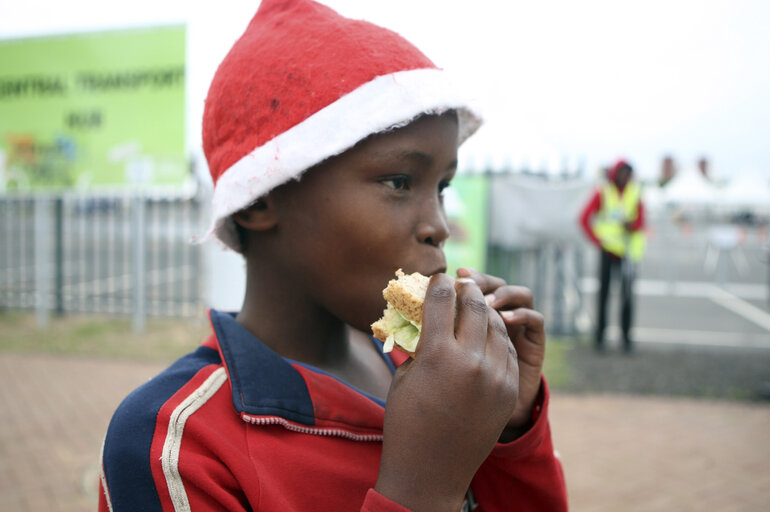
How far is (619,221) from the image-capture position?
7.48 m

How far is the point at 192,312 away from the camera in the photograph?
9.51 meters

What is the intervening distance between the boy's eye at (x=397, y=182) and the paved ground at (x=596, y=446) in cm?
336

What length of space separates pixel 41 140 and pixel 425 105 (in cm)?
853

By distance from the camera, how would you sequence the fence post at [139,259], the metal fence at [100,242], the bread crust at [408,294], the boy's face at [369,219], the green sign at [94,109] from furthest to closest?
the metal fence at [100,242]
the fence post at [139,259]
the green sign at [94,109]
the boy's face at [369,219]
the bread crust at [408,294]

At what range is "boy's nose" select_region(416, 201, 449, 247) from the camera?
4.26ft

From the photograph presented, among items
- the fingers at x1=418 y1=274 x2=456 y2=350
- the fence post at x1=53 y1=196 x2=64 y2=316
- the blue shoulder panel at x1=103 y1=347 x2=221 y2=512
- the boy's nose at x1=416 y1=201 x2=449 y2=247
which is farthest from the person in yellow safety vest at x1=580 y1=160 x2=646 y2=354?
the fence post at x1=53 y1=196 x2=64 y2=316

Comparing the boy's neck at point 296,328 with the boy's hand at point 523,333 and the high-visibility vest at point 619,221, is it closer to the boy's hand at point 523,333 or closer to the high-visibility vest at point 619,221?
the boy's hand at point 523,333

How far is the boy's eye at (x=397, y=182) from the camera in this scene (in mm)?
1295

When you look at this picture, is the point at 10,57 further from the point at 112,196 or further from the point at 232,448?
the point at 232,448

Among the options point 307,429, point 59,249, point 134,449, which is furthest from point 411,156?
point 59,249

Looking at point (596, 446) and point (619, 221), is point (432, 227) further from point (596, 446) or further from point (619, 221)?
point (619, 221)

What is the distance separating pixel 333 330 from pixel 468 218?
695cm

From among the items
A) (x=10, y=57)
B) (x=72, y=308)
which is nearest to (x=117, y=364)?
(x=72, y=308)

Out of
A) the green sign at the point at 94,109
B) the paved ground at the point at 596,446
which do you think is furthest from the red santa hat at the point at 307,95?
the green sign at the point at 94,109
